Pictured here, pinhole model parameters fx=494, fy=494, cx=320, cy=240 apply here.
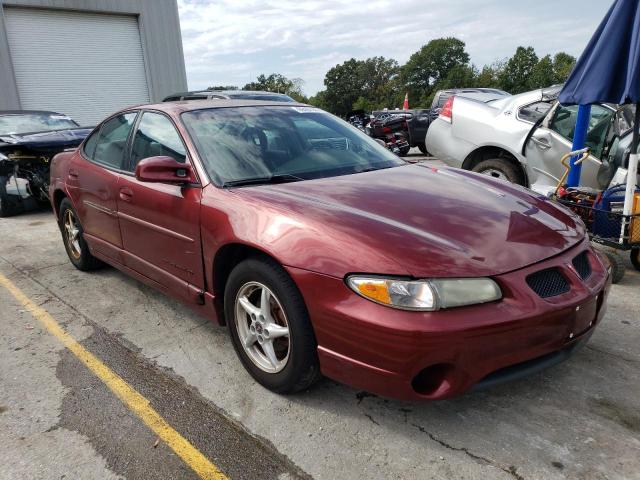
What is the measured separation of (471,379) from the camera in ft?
6.61

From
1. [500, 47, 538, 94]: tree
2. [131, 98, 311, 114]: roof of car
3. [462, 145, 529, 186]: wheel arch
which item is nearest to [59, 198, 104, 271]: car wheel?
[131, 98, 311, 114]: roof of car

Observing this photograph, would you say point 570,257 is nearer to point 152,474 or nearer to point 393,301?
point 393,301

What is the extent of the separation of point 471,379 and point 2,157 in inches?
302

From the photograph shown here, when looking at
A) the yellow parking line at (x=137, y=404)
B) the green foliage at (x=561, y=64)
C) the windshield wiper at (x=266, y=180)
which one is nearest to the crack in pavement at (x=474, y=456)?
the yellow parking line at (x=137, y=404)

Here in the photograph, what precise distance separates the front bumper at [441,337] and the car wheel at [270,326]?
0.29ft

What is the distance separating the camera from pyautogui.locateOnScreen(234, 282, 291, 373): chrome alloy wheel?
2.45 m

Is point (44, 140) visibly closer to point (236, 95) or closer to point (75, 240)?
point (236, 95)

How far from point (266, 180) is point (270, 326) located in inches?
33.9

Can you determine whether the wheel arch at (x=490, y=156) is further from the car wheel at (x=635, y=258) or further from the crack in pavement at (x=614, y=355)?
the crack in pavement at (x=614, y=355)

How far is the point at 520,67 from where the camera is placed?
240ft

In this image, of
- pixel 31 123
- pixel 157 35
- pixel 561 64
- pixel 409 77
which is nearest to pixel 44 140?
pixel 31 123

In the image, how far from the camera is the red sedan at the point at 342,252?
199 centimetres

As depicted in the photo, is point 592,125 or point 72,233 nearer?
point 72,233

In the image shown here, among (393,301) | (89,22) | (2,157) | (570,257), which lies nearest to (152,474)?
(393,301)
